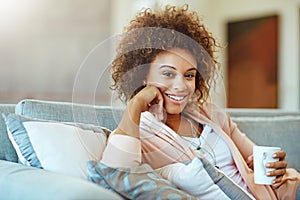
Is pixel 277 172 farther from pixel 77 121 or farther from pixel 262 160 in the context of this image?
pixel 77 121

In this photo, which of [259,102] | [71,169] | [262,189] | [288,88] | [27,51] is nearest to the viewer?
[71,169]

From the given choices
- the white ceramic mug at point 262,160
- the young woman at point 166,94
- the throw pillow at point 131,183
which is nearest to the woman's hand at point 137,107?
the young woman at point 166,94

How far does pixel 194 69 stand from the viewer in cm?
129

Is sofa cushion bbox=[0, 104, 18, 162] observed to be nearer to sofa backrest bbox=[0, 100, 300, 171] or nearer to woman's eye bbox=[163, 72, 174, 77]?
sofa backrest bbox=[0, 100, 300, 171]

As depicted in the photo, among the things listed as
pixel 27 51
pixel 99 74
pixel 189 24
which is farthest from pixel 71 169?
pixel 27 51

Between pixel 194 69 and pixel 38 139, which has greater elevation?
pixel 194 69

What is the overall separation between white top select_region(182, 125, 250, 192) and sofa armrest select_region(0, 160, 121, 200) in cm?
45

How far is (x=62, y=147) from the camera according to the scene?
1.27 meters

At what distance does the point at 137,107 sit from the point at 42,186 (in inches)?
13.8

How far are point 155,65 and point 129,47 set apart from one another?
0.09 metres

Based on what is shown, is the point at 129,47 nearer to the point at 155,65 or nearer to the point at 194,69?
the point at 155,65

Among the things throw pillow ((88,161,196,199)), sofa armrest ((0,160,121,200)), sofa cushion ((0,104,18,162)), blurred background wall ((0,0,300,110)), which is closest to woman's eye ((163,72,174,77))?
→ throw pillow ((88,161,196,199))

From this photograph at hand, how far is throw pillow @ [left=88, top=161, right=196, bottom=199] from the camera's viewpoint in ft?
3.43

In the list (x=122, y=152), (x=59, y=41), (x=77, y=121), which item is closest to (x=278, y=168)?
(x=122, y=152)
